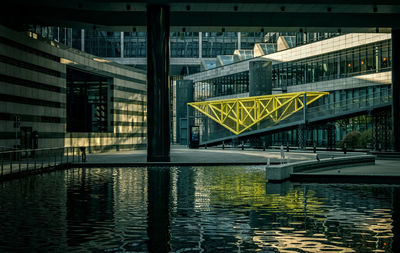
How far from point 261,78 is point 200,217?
48224 mm

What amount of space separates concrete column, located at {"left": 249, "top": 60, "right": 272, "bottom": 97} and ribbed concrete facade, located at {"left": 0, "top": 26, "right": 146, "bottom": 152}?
12692mm

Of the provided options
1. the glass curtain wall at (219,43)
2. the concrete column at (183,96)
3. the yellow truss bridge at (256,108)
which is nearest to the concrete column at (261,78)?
the yellow truss bridge at (256,108)

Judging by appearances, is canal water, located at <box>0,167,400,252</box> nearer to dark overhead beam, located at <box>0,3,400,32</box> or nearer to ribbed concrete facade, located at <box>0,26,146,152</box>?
ribbed concrete facade, located at <box>0,26,146,152</box>

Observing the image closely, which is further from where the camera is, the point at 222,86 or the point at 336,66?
the point at 222,86

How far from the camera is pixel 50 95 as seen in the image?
4169 cm

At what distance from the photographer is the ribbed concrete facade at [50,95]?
34938mm

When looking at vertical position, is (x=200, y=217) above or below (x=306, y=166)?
below

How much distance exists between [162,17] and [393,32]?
60.6ft

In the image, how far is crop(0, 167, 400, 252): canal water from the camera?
863cm

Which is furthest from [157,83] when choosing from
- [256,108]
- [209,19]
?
[256,108]

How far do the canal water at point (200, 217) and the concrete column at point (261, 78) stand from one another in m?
39.9

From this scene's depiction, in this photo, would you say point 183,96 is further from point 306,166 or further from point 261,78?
point 306,166

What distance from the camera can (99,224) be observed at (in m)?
10.6

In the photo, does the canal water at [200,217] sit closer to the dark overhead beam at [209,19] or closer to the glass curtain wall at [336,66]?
the dark overhead beam at [209,19]
